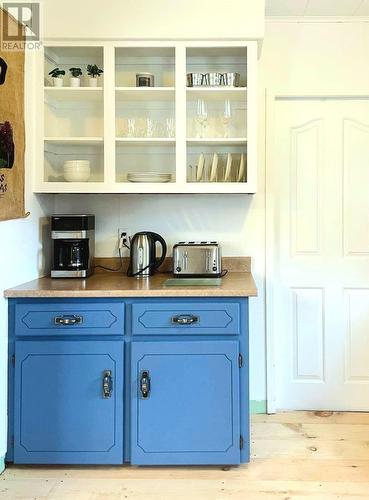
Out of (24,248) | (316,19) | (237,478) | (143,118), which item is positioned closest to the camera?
(237,478)

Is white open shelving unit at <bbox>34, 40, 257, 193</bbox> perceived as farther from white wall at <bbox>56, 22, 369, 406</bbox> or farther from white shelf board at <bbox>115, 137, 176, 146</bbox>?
white wall at <bbox>56, 22, 369, 406</bbox>

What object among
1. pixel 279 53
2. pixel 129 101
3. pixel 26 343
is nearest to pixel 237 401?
pixel 26 343

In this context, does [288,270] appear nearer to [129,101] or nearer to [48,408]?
[129,101]

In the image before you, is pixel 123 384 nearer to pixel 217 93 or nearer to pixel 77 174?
pixel 77 174

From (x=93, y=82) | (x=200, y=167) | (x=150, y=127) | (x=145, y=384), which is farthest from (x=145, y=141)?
(x=145, y=384)

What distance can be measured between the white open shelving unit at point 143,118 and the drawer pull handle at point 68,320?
2.37 feet

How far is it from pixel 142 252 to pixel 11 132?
0.91 m

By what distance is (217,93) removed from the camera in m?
2.70

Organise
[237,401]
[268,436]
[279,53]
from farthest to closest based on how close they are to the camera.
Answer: [279,53]
[268,436]
[237,401]

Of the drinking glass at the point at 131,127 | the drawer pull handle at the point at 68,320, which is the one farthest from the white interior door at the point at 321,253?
the drawer pull handle at the point at 68,320

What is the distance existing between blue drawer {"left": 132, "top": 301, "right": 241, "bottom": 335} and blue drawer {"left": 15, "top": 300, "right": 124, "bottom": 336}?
96mm

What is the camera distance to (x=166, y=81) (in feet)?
8.95

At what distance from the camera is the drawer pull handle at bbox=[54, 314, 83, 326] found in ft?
7.43

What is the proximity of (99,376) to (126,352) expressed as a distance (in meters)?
0.16
